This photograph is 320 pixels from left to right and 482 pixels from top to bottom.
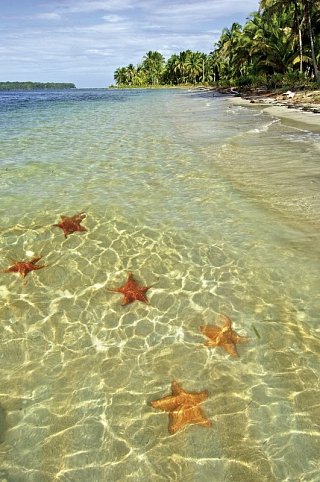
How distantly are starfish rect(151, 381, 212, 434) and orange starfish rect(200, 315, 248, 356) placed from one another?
3.96 ft

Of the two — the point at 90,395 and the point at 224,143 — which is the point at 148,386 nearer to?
the point at 90,395

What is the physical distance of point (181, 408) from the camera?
15.7 ft

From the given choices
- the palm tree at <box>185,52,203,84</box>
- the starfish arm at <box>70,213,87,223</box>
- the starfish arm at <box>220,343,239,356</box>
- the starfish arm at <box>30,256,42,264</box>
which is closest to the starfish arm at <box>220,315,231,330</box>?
the starfish arm at <box>220,343,239,356</box>

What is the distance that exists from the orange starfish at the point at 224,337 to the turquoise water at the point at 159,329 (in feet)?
0.49

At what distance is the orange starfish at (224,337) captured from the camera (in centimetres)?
590

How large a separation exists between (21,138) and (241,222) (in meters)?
19.8

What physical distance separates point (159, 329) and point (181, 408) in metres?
1.81

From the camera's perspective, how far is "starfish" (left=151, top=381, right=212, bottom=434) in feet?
15.3

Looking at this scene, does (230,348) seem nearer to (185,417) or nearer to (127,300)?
(185,417)

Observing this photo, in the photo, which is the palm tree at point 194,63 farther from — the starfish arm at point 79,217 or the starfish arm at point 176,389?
the starfish arm at point 176,389

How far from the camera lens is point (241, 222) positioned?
1027 cm

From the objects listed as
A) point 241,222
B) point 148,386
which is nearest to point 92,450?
point 148,386

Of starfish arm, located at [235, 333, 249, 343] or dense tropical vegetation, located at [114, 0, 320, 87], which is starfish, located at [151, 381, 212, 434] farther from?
dense tropical vegetation, located at [114, 0, 320, 87]

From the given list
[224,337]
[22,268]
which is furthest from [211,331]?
[22,268]
